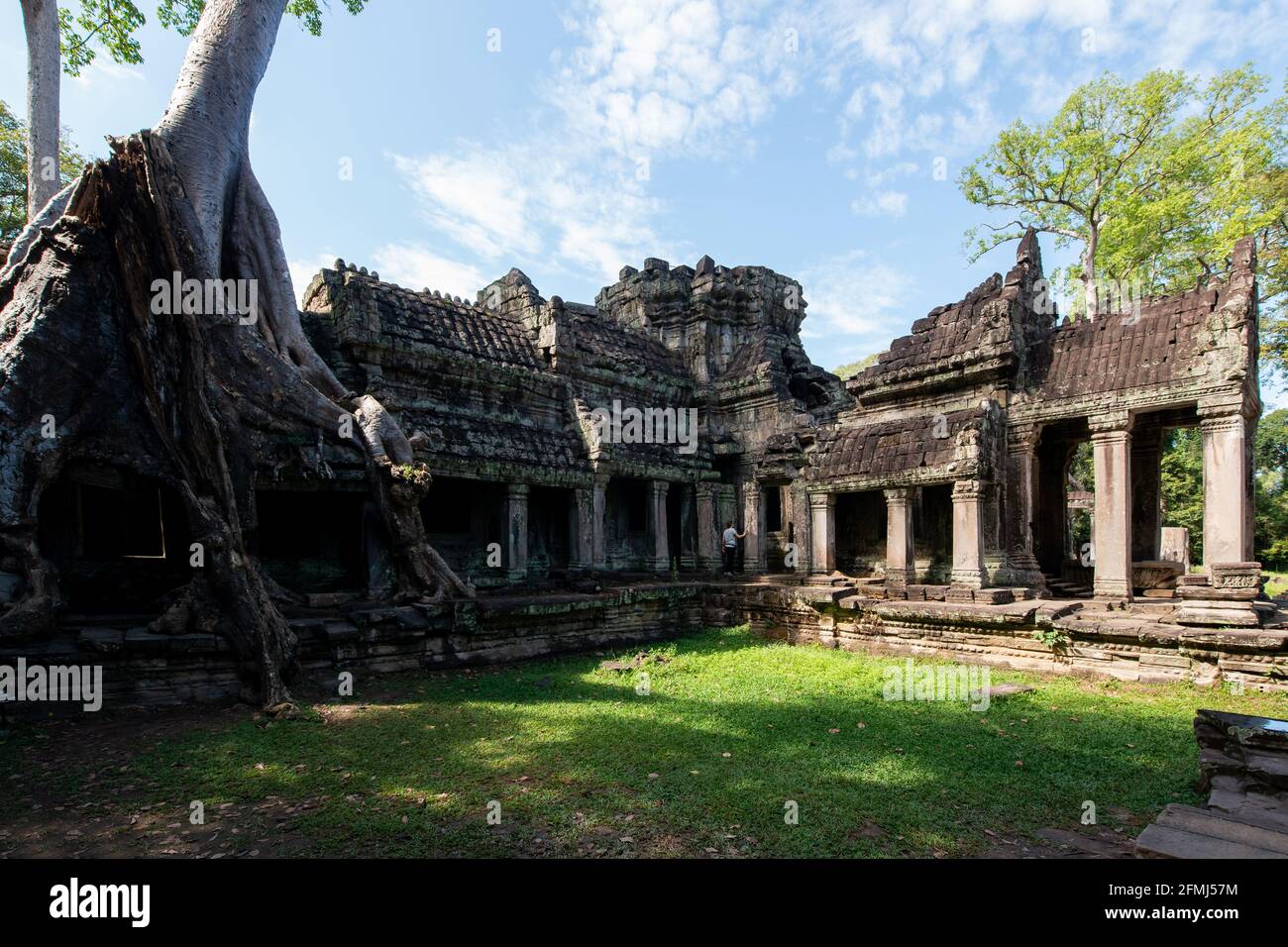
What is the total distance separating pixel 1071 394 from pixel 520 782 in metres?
9.46

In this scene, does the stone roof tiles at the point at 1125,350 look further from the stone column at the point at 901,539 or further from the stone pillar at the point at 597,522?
the stone pillar at the point at 597,522

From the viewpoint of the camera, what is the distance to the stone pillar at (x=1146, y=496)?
11234mm

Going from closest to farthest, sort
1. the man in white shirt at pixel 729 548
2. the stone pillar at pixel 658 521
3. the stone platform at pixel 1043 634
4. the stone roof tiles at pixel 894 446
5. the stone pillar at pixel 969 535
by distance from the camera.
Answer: the stone platform at pixel 1043 634 < the stone pillar at pixel 969 535 < the stone roof tiles at pixel 894 446 < the stone pillar at pixel 658 521 < the man in white shirt at pixel 729 548

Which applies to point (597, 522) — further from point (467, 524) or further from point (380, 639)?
point (380, 639)

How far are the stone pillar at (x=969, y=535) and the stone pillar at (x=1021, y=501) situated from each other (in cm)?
117

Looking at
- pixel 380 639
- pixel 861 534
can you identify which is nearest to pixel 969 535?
pixel 861 534

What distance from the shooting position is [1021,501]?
10.3 metres

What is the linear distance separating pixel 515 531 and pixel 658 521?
3.77 metres

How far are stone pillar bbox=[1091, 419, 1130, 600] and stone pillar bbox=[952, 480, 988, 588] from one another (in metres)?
1.54

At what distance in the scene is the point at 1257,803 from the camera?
12.6 ft

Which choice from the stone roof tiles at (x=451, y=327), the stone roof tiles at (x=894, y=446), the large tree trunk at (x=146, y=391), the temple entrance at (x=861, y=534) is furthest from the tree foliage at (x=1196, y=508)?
the large tree trunk at (x=146, y=391)

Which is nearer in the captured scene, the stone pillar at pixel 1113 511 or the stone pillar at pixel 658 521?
the stone pillar at pixel 1113 511

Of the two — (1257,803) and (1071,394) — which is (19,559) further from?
(1071,394)
